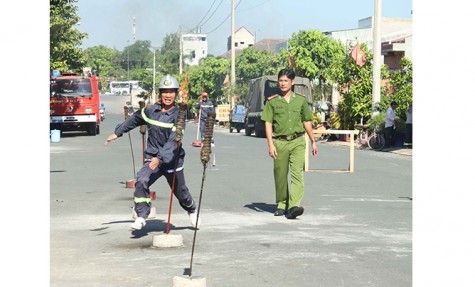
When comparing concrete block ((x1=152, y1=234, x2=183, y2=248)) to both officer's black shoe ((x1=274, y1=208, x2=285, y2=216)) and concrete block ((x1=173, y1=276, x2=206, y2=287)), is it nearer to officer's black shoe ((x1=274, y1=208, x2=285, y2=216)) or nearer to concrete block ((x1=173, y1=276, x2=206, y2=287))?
concrete block ((x1=173, y1=276, x2=206, y2=287))

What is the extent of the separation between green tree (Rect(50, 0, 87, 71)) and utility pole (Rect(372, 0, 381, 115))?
20254mm

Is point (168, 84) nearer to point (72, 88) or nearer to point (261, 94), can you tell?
point (261, 94)

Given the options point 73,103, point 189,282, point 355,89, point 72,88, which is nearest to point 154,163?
point 189,282

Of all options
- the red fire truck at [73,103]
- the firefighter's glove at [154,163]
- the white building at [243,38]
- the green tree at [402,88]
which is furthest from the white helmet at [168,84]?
the white building at [243,38]

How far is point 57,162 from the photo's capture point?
24.9 meters

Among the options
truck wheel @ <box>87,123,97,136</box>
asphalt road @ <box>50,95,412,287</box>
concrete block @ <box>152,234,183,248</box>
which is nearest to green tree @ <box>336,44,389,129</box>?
truck wheel @ <box>87,123,97,136</box>

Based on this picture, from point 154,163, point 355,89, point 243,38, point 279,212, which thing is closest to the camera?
point 154,163

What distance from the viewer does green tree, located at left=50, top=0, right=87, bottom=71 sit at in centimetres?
5212

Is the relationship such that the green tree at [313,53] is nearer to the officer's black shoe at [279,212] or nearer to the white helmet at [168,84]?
the officer's black shoe at [279,212]

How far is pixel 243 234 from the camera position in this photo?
10.9m

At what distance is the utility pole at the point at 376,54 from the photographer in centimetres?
3509

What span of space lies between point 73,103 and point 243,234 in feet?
114
